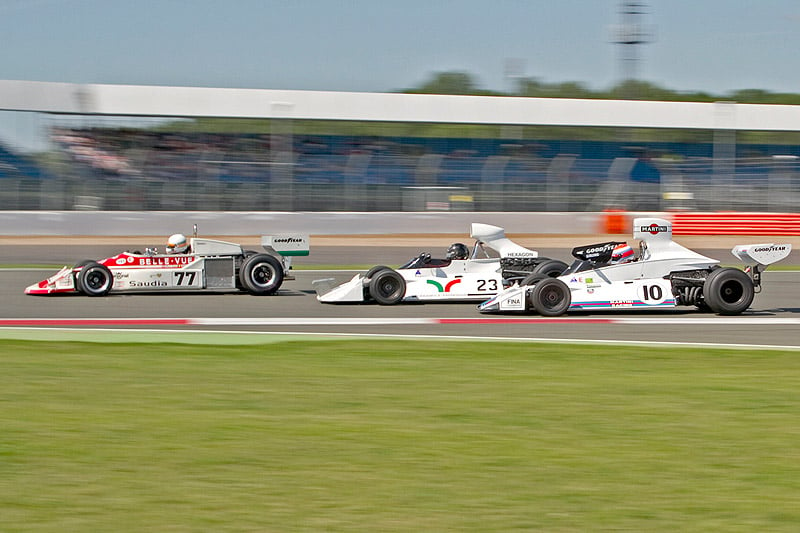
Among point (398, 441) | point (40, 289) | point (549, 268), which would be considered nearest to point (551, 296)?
point (549, 268)

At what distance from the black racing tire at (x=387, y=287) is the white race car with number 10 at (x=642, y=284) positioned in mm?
1255

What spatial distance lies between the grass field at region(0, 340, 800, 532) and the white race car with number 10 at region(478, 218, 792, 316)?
108 inches

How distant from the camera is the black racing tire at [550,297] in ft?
38.5

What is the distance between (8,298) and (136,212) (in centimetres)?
1259

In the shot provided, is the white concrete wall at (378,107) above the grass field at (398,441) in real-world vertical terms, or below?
above

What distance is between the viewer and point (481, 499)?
4.66 meters

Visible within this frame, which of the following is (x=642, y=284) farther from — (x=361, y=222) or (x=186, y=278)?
(x=361, y=222)

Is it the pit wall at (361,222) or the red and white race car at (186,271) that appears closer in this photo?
the red and white race car at (186,271)

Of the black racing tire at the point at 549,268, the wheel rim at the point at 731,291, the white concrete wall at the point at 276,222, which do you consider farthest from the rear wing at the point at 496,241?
the white concrete wall at the point at 276,222

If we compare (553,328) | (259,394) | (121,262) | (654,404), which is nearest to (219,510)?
(259,394)

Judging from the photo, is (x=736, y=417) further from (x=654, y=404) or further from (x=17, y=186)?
(x=17, y=186)

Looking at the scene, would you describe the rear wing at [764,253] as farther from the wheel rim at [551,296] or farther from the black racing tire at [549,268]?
the black racing tire at [549,268]

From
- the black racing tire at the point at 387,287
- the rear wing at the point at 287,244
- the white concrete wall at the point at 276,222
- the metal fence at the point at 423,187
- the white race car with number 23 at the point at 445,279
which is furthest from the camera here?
the metal fence at the point at 423,187

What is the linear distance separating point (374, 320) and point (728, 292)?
160 inches
